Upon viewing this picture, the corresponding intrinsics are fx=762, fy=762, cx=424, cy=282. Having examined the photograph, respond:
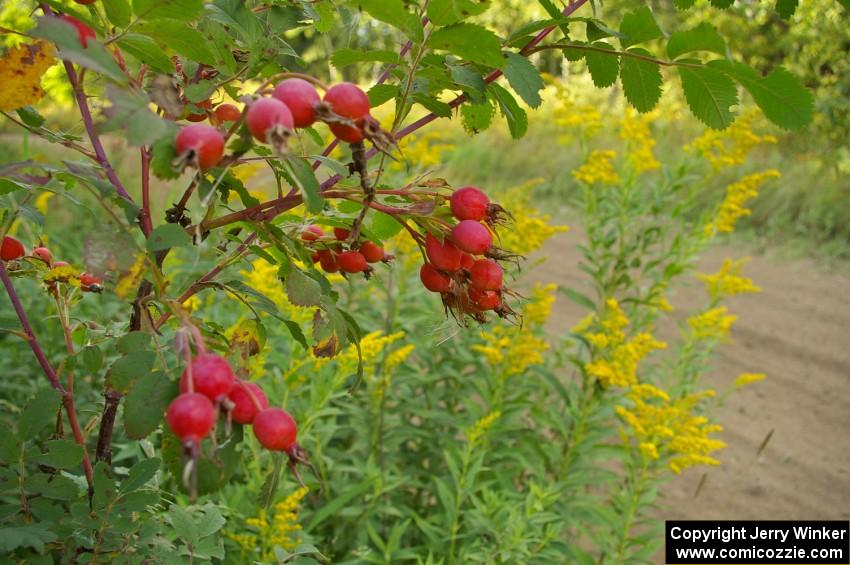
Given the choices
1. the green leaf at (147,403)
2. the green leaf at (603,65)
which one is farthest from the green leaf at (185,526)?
the green leaf at (603,65)

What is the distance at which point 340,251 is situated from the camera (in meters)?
0.88

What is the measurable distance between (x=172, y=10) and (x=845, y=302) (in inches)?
187

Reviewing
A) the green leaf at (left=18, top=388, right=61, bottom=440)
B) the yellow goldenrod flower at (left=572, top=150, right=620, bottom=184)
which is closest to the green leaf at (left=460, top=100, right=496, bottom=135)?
the green leaf at (left=18, top=388, right=61, bottom=440)

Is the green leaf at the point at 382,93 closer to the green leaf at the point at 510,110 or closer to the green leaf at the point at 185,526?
the green leaf at the point at 510,110

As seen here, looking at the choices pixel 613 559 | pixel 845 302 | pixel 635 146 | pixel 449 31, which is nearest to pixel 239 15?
pixel 449 31

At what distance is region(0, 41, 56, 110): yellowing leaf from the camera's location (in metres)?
0.70

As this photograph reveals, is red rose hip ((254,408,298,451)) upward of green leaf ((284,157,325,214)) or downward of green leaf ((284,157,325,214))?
downward

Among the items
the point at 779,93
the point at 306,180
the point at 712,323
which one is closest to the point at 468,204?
the point at 306,180

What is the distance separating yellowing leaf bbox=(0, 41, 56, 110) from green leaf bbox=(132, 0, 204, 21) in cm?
11

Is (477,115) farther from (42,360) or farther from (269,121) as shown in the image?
(42,360)

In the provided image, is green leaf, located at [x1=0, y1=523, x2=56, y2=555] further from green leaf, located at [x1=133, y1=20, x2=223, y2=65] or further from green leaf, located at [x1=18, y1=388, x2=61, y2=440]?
green leaf, located at [x1=133, y1=20, x2=223, y2=65]

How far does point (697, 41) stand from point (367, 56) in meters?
0.34

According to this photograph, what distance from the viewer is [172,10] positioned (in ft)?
2.20

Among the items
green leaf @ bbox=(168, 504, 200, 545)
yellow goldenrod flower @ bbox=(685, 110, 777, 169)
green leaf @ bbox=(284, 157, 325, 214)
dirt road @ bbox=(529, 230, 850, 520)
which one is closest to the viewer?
green leaf @ bbox=(284, 157, 325, 214)
